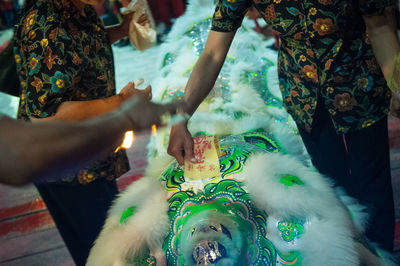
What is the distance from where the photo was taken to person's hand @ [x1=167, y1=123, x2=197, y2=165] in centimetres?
102

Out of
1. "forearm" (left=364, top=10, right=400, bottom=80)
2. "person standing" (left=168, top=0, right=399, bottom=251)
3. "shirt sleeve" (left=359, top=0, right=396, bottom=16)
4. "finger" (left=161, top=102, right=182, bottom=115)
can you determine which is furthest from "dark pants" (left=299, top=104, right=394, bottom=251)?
"finger" (left=161, top=102, right=182, bottom=115)

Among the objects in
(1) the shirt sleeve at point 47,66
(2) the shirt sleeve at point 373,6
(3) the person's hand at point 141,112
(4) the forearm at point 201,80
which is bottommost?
(4) the forearm at point 201,80

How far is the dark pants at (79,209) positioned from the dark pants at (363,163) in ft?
2.82

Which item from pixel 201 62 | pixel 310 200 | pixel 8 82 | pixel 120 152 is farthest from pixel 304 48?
pixel 8 82

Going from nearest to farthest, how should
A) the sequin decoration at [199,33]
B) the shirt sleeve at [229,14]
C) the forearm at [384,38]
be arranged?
the forearm at [384,38] < the shirt sleeve at [229,14] < the sequin decoration at [199,33]

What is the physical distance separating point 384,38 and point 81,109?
909mm

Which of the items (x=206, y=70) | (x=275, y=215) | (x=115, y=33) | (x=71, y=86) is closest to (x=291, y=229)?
(x=275, y=215)

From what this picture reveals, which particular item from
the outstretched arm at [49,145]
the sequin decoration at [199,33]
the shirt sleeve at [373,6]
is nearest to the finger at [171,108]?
the outstretched arm at [49,145]

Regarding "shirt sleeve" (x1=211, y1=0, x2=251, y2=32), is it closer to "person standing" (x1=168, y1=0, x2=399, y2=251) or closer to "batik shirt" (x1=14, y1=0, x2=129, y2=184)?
"person standing" (x1=168, y1=0, x2=399, y2=251)

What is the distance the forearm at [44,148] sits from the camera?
1.50ft

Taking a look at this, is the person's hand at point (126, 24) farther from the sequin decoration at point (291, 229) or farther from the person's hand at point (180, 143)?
the sequin decoration at point (291, 229)

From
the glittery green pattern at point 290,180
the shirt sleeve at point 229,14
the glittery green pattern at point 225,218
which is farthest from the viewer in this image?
the shirt sleeve at point 229,14

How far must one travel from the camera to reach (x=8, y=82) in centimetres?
129

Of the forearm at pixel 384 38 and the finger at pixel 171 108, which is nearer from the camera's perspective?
the finger at pixel 171 108
